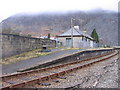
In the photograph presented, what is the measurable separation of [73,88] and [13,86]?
2.25 meters

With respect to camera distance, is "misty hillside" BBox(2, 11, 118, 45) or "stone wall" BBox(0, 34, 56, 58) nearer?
"stone wall" BBox(0, 34, 56, 58)

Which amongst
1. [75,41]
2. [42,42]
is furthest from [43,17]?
[42,42]

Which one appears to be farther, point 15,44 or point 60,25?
point 60,25

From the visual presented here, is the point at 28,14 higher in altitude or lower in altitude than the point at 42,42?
higher

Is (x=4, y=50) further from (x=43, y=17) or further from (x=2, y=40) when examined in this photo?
(x=43, y=17)

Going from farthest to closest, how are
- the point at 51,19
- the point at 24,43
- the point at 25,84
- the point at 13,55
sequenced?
the point at 51,19
the point at 24,43
the point at 13,55
the point at 25,84

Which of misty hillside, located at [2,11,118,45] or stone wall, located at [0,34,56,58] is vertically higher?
misty hillside, located at [2,11,118,45]

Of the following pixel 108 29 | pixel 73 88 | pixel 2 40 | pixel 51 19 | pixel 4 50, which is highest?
pixel 51 19

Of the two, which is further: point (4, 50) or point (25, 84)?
point (4, 50)

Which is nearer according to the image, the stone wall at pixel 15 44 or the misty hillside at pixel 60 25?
the stone wall at pixel 15 44

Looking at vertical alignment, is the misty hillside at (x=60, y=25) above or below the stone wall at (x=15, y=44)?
above

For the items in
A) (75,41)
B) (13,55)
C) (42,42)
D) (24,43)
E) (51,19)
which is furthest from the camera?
(51,19)

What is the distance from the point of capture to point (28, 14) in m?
175

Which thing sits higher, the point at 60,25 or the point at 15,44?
the point at 60,25
